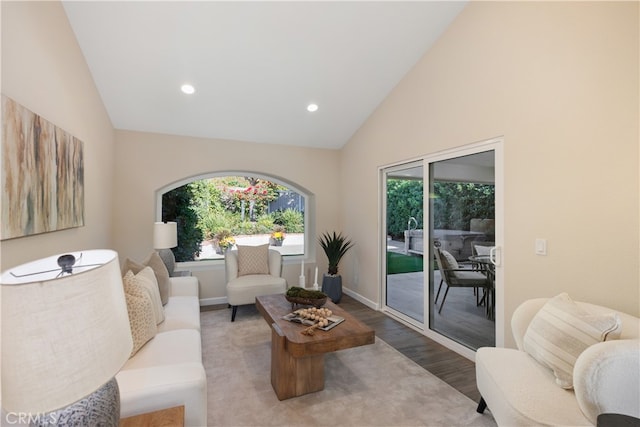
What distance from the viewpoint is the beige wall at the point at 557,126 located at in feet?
6.17

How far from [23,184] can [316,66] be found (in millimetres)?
2779

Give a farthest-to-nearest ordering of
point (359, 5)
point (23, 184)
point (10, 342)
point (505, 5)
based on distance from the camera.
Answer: point (359, 5) → point (505, 5) → point (23, 184) → point (10, 342)

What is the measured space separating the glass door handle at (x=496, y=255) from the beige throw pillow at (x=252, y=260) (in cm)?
283

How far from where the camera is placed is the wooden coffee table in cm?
213

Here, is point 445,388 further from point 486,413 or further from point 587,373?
point 587,373

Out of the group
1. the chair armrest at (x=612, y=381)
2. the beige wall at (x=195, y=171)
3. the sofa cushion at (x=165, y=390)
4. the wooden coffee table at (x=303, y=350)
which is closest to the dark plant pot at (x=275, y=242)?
the beige wall at (x=195, y=171)

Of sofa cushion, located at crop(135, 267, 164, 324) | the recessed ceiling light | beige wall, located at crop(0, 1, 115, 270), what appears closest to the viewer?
beige wall, located at crop(0, 1, 115, 270)

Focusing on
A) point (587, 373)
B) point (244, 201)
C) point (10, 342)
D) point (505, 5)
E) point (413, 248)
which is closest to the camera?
point (10, 342)

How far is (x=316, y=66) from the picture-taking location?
11.1 ft

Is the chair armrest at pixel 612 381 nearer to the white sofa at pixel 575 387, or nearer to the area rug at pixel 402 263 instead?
the white sofa at pixel 575 387

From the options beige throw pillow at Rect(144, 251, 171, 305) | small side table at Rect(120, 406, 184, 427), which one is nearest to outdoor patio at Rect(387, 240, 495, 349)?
small side table at Rect(120, 406, 184, 427)

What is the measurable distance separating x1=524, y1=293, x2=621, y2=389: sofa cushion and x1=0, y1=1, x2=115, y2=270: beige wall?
2943 millimetres

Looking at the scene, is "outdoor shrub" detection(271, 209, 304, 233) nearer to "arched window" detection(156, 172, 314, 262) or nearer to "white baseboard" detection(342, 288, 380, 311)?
"arched window" detection(156, 172, 314, 262)

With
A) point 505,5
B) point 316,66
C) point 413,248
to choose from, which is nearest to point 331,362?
point 413,248
